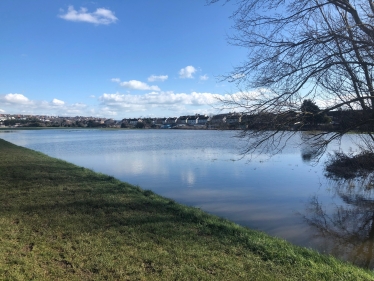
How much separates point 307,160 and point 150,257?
19.8 metres

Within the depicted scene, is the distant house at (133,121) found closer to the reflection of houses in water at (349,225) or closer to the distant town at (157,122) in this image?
the distant town at (157,122)

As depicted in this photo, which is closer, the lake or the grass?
the grass

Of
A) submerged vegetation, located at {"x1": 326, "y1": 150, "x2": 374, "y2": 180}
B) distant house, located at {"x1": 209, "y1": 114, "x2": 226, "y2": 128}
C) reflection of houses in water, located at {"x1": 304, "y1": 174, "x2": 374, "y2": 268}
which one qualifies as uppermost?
distant house, located at {"x1": 209, "y1": 114, "x2": 226, "y2": 128}

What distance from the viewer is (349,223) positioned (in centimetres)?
913

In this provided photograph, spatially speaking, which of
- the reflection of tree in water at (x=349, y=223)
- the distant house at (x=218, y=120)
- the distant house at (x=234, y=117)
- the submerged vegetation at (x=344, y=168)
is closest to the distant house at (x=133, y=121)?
the submerged vegetation at (x=344, y=168)

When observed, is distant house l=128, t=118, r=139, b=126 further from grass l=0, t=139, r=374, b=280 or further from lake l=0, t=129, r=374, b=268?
grass l=0, t=139, r=374, b=280

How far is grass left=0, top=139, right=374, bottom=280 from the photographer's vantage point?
423cm

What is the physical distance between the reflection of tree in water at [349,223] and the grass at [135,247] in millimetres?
1688

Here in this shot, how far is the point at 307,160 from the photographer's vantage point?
2220cm

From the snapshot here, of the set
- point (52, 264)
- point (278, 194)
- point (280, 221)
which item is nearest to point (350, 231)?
point (280, 221)

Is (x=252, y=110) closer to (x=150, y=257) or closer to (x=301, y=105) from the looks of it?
(x=301, y=105)

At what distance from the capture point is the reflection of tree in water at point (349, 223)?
275 inches

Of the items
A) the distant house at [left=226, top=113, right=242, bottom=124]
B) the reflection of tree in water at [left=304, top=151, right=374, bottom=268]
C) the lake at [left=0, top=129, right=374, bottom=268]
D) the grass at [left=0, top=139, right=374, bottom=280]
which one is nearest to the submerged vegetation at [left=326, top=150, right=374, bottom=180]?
the lake at [left=0, top=129, right=374, bottom=268]

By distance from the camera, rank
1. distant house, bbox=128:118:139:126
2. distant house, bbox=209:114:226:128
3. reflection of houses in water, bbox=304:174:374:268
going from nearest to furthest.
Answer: reflection of houses in water, bbox=304:174:374:268 → distant house, bbox=209:114:226:128 → distant house, bbox=128:118:139:126
